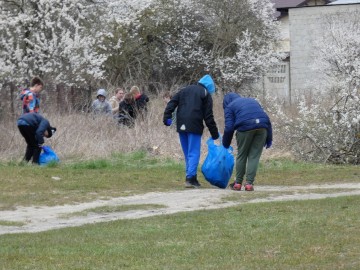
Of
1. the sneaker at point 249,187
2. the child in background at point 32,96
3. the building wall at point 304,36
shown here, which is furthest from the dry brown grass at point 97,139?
the building wall at point 304,36

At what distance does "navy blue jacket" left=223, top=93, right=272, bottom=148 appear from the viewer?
1370 cm

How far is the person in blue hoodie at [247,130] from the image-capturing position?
540 inches

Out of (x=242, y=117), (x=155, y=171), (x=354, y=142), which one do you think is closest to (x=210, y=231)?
(x=242, y=117)

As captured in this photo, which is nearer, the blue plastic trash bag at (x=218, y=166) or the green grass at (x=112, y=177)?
the green grass at (x=112, y=177)

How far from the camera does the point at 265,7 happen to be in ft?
133

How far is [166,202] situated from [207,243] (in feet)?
13.3

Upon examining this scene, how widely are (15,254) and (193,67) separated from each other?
1218 inches

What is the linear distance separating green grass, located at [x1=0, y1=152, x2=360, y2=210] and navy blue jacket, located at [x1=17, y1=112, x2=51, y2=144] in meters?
0.57

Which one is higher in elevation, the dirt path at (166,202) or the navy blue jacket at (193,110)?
the navy blue jacket at (193,110)

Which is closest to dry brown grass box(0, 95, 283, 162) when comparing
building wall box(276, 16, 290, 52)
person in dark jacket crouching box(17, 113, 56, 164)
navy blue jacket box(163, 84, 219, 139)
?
person in dark jacket crouching box(17, 113, 56, 164)

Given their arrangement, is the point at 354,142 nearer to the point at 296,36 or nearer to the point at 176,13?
the point at 176,13

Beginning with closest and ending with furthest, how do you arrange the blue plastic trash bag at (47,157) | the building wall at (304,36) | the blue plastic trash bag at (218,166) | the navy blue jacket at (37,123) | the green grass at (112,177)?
the green grass at (112,177), the blue plastic trash bag at (218,166), the navy blue jacket at (37,123), the blue plastic trash bag at (47,157), the building wall at (304,36)

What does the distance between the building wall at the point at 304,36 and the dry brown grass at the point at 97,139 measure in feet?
85.4

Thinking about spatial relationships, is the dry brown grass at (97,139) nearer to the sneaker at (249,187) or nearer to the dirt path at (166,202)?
the sneaker at (249,187)
